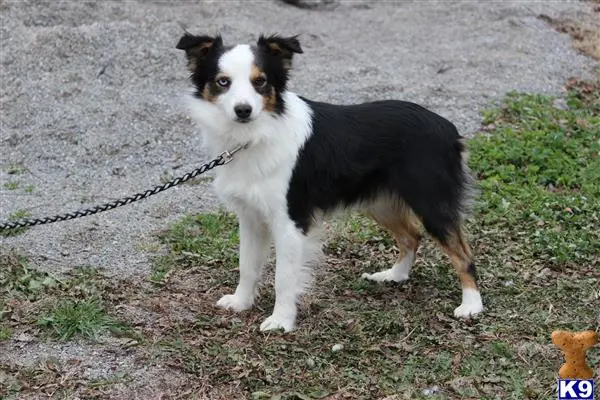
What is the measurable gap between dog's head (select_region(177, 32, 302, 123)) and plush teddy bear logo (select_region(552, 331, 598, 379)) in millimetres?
2007

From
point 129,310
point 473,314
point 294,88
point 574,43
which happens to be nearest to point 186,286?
point 129,310

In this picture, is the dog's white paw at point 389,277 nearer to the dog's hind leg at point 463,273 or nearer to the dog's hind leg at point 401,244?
the dog's hind leg at point 401,244

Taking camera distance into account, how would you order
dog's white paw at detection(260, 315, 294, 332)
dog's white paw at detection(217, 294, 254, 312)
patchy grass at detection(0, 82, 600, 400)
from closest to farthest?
patchy grass at detection(0, 82, 600, 400) < dog's white paw at detection(260, 315, 294, 332) < dog's white paw at detection(217, 294, 254, 312)

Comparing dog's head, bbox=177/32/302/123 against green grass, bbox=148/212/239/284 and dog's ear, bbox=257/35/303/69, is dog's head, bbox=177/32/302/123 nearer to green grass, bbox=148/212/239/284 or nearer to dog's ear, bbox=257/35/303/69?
dog's ear, bbox=257/35/303/69

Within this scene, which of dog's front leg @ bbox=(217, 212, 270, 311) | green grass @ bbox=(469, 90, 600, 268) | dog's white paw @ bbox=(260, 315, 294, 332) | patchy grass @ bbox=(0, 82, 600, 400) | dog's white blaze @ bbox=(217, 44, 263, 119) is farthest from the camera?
green grass @ bbox=(469, 90, 600, 268)

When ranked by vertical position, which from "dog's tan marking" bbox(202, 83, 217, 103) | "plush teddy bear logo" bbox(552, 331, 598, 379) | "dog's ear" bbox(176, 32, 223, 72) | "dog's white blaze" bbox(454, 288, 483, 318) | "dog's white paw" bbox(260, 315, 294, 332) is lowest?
"dog's white paw" bbox(260, 315, 294, 332)

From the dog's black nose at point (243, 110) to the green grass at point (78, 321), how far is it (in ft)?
4.54

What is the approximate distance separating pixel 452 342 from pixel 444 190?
0.89 m

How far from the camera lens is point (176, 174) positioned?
7.72m

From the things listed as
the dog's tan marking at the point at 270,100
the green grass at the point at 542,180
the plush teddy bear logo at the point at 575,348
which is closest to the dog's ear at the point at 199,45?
the dog's tan marking at the point at 270,100

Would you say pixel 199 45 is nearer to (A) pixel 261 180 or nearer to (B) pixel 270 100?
(B) pixel 270 100

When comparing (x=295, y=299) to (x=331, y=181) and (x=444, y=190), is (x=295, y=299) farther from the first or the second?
(x=444, y=190)

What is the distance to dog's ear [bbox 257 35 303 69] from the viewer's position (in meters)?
4.82

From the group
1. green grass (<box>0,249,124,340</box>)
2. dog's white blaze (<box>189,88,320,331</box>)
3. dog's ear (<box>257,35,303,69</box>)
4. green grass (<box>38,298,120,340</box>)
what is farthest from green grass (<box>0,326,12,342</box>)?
dog's ear (<box>257,35,303,69</box>)
